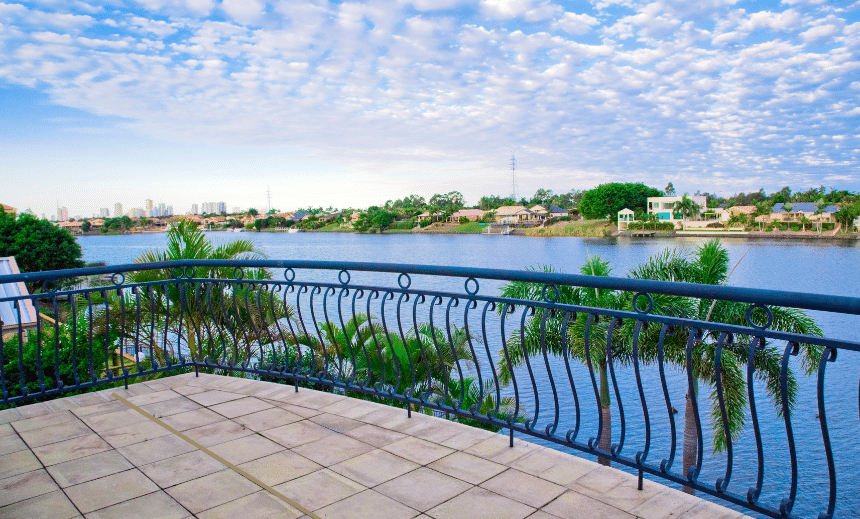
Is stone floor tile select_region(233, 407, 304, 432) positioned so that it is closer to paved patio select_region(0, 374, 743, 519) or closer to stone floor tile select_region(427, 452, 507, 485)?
paved patio select_region(0, 374, 743, 519)

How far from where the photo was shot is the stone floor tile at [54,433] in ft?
10.6

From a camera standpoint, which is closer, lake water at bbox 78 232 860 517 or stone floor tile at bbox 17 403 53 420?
stone floor tile at bbox 17 403 53 420

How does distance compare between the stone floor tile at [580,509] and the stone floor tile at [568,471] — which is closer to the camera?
the stone floor tile at [580,509]

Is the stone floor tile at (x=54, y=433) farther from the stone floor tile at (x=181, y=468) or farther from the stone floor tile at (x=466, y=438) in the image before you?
the stone floor tile at (x=466, y=438)

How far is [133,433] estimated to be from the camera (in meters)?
3.33

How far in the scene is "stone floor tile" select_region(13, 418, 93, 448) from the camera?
322 centimetres

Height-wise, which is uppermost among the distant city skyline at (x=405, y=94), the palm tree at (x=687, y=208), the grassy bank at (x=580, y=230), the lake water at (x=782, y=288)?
the distant city skyline at (x=405, y=94)

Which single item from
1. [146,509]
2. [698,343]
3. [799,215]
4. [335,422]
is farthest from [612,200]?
[146,509]

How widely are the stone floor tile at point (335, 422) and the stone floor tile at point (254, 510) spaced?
2.79 feet

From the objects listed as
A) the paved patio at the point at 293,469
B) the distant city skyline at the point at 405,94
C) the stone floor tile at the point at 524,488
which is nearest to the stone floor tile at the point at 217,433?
the paved patio at the point at 293,469

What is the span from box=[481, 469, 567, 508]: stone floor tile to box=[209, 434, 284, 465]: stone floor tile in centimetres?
125

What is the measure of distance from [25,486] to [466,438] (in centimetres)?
225

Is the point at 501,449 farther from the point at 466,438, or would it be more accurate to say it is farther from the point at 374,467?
the point at 374,467

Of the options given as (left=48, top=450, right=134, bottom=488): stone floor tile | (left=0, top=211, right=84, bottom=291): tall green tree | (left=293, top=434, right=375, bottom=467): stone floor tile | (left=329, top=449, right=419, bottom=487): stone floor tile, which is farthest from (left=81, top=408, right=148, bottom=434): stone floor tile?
(left=0, top=211, right=84, bottom=291): tall green tree
